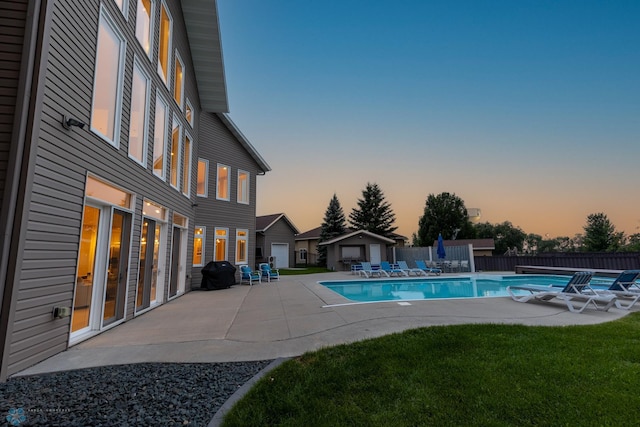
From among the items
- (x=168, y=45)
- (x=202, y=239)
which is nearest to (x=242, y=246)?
(x=202, y=239)

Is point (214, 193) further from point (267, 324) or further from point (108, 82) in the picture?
point (267, 324)

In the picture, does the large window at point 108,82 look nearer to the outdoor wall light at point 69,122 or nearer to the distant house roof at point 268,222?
the outdoor wall light at point 69,122

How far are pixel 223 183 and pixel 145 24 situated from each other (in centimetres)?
713

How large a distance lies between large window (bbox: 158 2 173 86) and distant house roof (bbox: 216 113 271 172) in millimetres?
4692

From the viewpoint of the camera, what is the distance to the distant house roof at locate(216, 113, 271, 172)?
1312 centimetres

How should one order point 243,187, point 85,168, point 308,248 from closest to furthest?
point 85,168
point 243,187
point 308,248

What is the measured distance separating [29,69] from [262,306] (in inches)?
234

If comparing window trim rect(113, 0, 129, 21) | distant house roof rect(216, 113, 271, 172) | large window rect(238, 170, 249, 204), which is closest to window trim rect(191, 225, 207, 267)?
large window rect(238, 170, 249, 204)

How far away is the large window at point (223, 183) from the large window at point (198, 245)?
5.71 feet

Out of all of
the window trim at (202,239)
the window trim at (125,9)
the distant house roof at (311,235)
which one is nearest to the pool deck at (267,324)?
the window trim at (202,239)

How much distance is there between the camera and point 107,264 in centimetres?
500

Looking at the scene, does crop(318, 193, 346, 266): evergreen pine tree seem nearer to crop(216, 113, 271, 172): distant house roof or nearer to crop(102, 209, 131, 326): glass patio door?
crop(216, 113, 271, 172): distant house roof

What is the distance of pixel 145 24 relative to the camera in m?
6.73

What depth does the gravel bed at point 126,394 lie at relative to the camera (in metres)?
2.23
